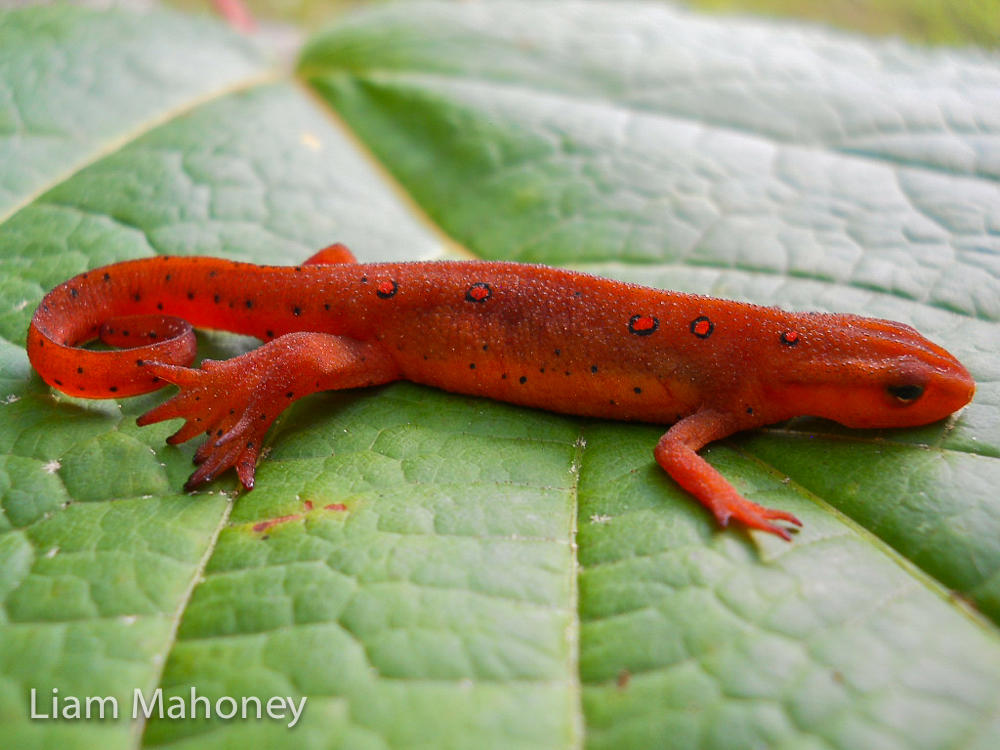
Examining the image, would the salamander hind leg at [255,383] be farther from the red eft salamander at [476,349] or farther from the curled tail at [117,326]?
the curled tail at [117,326]

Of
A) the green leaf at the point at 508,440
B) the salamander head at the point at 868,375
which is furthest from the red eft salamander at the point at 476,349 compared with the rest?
the green leaf at the point at 508,440

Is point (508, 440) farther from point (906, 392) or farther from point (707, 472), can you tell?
point (906, 392)

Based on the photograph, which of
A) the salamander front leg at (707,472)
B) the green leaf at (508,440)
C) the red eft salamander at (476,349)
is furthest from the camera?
the red eft salamander at (476,349)

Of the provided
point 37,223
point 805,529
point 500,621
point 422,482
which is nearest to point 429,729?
point 500,621

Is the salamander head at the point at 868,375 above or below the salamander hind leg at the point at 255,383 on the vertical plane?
above

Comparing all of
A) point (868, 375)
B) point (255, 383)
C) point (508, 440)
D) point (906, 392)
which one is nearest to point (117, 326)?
point (255, 383)

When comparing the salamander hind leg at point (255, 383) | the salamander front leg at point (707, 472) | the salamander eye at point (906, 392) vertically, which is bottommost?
the salamander hind leg at point (255, 383)
